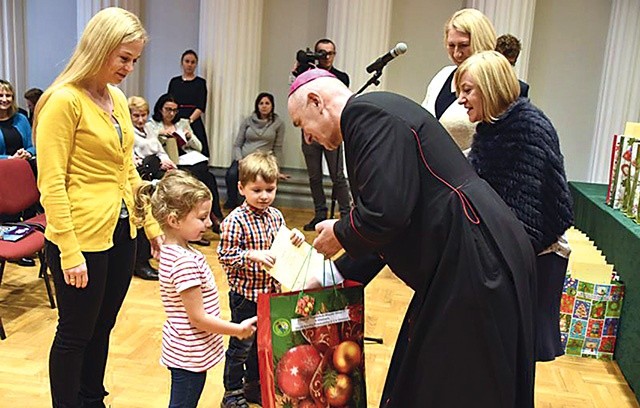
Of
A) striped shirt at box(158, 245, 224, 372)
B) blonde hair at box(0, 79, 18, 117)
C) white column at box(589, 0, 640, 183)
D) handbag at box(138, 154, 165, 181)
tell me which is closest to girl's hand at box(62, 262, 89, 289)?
striped shirt at box(158, 245, 224, 372)

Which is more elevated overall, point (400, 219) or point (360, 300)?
point (400, 219)

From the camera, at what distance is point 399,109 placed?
149 cm

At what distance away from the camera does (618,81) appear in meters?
6.35

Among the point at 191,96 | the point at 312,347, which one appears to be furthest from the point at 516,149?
the point at 191,96

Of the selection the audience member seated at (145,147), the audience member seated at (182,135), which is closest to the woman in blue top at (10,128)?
the audience member seated at (145,147)

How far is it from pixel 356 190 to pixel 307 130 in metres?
0.23

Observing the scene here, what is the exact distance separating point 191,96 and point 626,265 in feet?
14.3

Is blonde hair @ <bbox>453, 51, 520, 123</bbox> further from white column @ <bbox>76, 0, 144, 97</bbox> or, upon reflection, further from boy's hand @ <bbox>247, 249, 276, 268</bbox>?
white column @ <bbox>76, 0, 144, 97</bbox>

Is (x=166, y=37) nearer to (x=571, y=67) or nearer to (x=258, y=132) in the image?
(x=258, y=132)

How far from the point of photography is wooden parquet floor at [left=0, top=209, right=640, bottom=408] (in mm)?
2840

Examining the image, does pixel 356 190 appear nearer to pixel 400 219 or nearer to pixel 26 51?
pixel 400 219

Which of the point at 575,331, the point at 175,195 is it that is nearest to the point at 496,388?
the point at 175,195

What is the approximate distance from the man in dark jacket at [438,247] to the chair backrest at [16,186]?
284 cm

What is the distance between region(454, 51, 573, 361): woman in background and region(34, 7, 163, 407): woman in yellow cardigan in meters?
1.04
